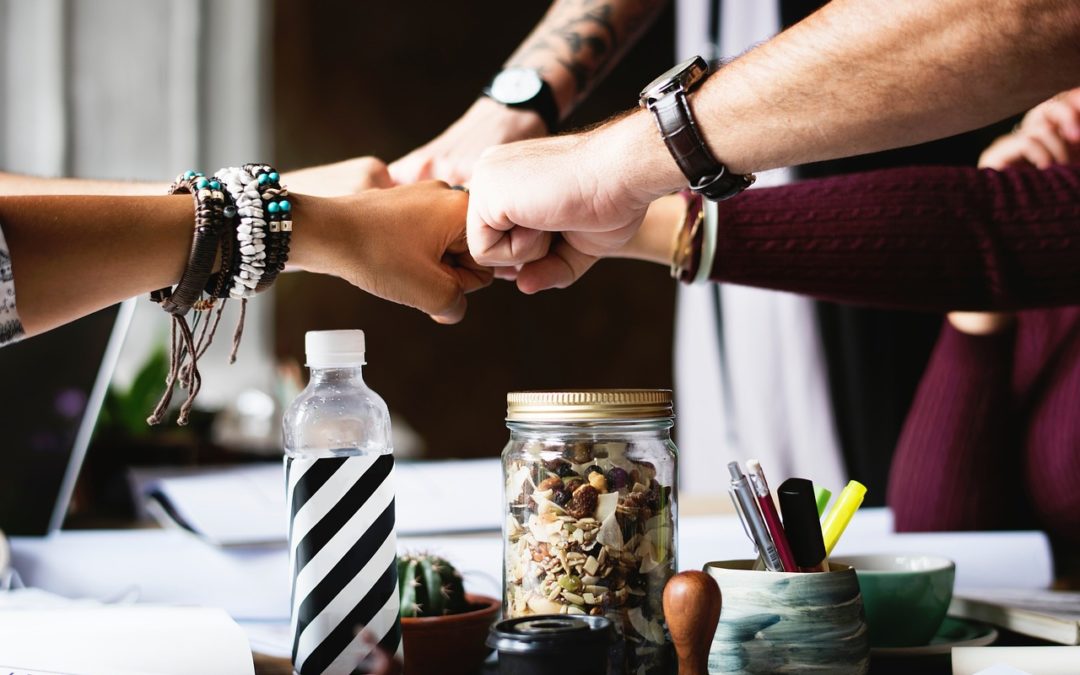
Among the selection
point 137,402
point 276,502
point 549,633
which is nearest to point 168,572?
point 276,502

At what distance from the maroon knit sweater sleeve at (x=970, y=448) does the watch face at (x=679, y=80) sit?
0.87 meters

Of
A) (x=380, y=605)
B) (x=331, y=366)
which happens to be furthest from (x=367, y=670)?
(x=331, y=366)

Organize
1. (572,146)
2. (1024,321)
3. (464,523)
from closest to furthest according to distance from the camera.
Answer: (572,146), (464,523), (1024,321)

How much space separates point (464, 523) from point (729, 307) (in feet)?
5.20

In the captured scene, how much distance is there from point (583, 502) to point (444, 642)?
14 centimetres

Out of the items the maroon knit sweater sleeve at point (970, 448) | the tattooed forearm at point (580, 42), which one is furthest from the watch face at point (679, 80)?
the maroon knit sweater sleeve at point (970, 448)

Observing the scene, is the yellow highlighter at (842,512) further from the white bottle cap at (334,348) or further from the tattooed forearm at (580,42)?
the tattooed forearm at (580,42)

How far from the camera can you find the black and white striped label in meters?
0.54

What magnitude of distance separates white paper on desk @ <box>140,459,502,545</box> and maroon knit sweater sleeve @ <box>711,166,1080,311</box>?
38 cm

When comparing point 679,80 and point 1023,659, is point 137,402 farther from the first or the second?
point 1023,659

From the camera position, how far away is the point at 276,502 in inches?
40.3

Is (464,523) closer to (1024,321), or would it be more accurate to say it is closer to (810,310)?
(1024,321)

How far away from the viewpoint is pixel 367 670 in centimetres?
55

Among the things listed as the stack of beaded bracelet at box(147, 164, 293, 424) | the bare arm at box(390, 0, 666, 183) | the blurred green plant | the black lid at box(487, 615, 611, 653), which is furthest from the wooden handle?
the blurred green plant
